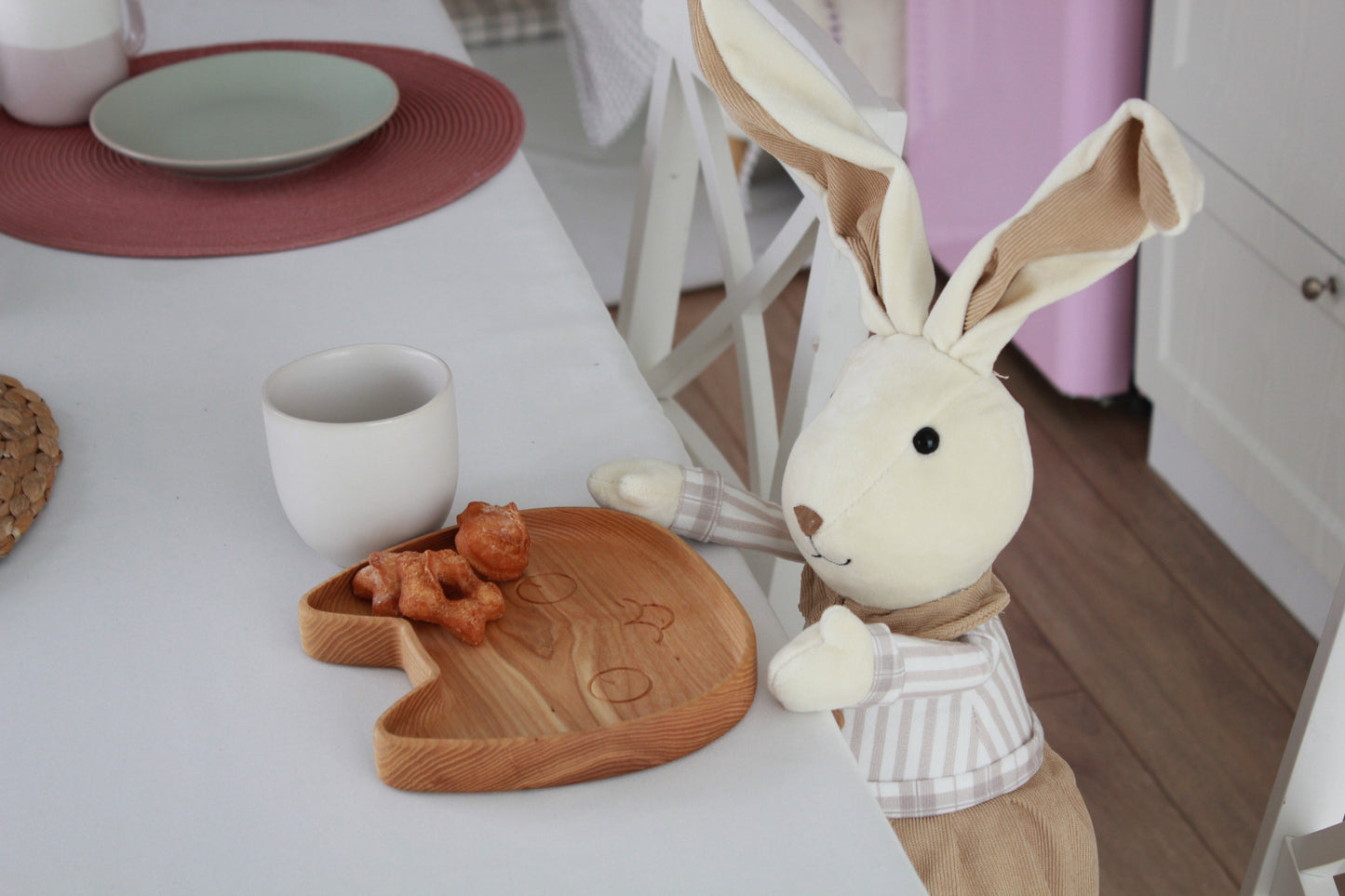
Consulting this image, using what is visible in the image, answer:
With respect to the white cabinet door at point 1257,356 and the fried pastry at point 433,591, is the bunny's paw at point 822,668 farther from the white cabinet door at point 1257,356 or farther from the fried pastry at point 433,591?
the white cabinet door at point 1257,356

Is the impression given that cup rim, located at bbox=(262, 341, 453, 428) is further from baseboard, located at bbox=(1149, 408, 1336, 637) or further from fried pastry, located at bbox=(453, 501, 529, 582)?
baseboard, located at bbox=(1149, 408, 1336, 637)

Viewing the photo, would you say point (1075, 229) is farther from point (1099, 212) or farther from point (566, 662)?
point (566, 662)

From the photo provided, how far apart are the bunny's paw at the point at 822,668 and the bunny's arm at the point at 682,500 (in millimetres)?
123

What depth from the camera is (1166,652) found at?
150 cm

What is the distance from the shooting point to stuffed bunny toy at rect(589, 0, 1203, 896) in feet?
1.78

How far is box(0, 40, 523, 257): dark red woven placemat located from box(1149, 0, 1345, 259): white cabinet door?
80 centimetres

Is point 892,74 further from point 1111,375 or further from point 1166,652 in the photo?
point 1166,652

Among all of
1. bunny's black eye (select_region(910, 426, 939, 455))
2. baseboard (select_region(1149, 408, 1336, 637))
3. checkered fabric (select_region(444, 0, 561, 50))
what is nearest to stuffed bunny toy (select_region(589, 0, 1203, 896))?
bunny's black eye (select_region(910, 426, 939, 455))

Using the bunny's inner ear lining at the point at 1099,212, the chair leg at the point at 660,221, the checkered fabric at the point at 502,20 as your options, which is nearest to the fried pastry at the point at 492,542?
the bunny's inner ear lining at the point at 1099,212

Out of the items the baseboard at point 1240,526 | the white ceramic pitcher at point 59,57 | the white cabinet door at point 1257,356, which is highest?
the white ceramic pitcher at point 59,57

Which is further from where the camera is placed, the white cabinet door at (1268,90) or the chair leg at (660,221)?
the white cabinet door at (1268,90)

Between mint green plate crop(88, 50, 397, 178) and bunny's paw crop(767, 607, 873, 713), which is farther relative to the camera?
mint green plate crop(88, 50, 397, 178)

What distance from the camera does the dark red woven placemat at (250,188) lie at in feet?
2.93

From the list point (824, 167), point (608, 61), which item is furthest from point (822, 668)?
point (608, 61)
